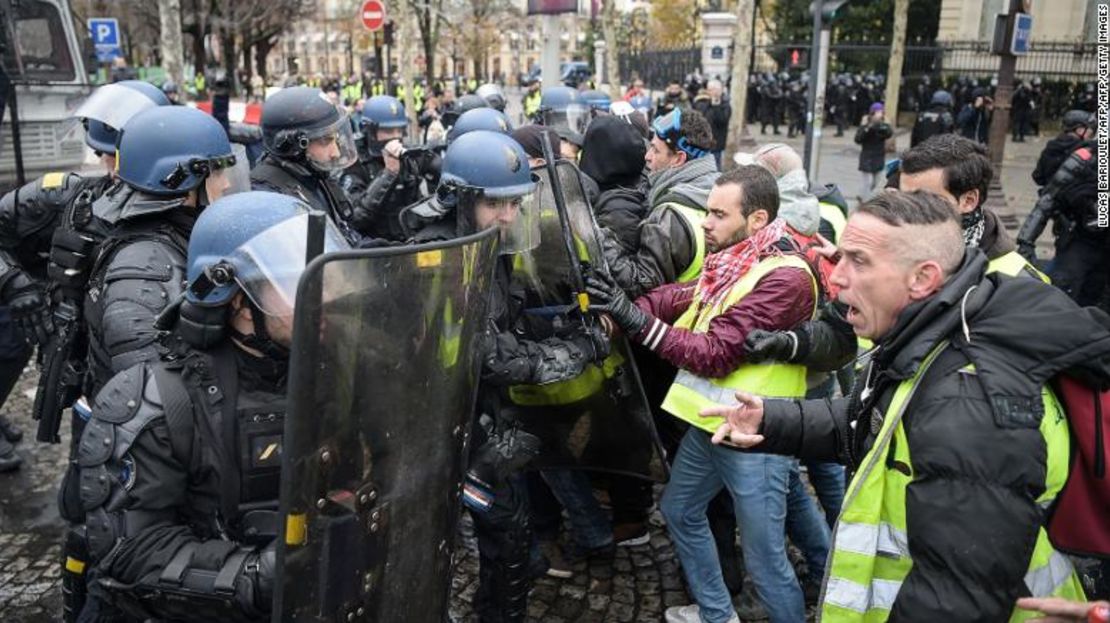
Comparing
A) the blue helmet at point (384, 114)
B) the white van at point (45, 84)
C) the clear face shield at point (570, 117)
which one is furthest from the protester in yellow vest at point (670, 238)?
the white van at point (45, 84)

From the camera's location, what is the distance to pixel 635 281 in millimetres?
3396

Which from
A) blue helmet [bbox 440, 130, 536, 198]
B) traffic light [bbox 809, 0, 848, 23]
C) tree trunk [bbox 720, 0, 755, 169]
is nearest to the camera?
blue helmet [bbox 440, 130, 536, 198]

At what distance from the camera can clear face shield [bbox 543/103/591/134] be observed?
23.5 ft

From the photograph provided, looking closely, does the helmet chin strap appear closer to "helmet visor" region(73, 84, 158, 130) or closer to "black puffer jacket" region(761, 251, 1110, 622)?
"black puffer jacket" region(761, 251, 1110, 622)

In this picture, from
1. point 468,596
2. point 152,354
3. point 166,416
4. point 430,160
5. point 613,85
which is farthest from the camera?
point 613,85

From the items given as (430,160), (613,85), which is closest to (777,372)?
(430,160)

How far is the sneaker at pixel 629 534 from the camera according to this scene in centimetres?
420

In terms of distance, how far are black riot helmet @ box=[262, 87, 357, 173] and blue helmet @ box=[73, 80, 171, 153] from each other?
55 cm

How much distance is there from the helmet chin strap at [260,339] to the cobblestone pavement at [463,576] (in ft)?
6.49

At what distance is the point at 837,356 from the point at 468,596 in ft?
5.94

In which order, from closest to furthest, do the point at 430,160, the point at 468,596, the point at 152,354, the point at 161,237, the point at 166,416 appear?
the point at 166,416, the point at 152,354, the point at 161,237, the point at 468,596, the point at 430,160

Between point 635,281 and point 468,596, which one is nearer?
point 635,281

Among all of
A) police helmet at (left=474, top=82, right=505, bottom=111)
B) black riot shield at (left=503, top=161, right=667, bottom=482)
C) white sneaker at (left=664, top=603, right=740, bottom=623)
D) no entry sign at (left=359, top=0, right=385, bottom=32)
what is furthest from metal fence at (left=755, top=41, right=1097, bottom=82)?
white sneaker at (left=664, top=603, right=740, bottom=623)

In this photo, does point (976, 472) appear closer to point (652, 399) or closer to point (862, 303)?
point (862, 303)
